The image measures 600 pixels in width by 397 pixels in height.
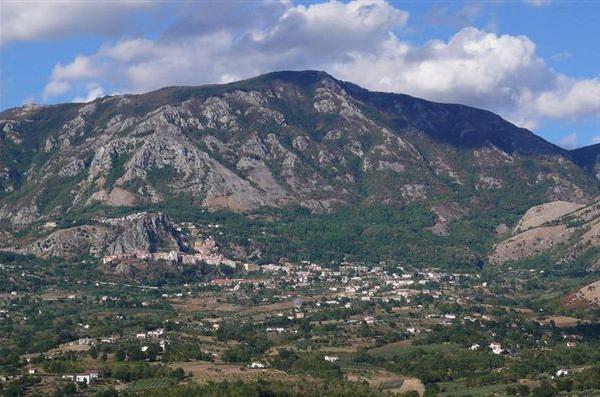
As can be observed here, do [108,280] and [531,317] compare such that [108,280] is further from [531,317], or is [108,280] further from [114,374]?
[114,374]

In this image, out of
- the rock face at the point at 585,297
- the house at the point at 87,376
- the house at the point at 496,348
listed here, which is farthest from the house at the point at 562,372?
the rock face at the point at 585,297

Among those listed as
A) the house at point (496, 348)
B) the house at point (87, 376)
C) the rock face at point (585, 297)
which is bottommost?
the house at point (496, 348)

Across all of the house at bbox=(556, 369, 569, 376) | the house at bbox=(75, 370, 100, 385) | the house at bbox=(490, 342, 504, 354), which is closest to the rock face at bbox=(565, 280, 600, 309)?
the house at bbox=(490, 342, 504, 354)

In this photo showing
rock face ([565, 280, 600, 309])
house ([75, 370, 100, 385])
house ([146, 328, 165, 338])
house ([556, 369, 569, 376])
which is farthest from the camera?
rock face ([565, 280, 600, 309])

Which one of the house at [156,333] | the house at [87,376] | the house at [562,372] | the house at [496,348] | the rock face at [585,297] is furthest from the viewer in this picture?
the rock face at [585,297]

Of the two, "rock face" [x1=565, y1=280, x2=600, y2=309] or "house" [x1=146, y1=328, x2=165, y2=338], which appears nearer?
"house" [x1=146, y1=328, x2=165, y2=338]

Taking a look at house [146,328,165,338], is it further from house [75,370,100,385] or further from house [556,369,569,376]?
house [556,369,569,376]

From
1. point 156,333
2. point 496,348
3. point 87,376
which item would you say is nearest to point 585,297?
point 496,348

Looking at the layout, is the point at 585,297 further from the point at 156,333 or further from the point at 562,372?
the point at 156,333

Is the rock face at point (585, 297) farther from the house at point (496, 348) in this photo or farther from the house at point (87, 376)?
the house at point (87, 376)
